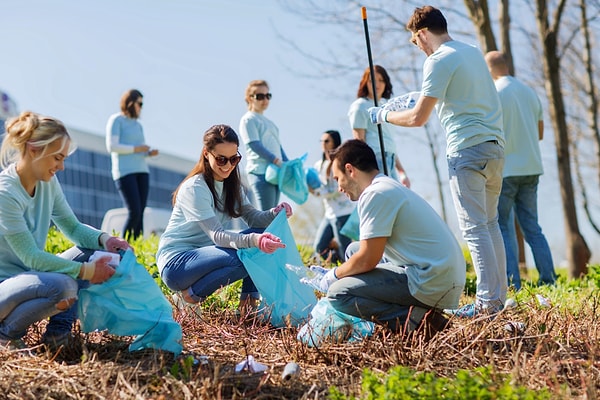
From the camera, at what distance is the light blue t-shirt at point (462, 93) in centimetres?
455

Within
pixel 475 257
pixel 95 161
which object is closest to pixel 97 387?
pixel 475 257

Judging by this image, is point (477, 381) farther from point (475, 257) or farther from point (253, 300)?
point (253, 300)

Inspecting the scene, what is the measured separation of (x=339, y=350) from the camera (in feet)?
12.7

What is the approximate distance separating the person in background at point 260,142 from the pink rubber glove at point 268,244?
8.23ft

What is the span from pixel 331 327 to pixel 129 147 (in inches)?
167

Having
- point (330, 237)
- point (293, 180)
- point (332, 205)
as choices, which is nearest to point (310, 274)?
point (293, 180)

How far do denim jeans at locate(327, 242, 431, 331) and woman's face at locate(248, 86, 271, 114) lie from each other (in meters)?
3.18

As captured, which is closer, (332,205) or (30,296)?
(30,296)

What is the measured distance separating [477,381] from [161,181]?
2099 inches

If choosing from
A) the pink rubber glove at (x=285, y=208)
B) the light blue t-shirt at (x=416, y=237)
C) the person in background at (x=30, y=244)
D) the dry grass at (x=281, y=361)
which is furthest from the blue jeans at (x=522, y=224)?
the person in background at (x=30, y=244)

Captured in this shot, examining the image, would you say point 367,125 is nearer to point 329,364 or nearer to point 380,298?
point 380,298

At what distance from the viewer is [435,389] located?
2945mm

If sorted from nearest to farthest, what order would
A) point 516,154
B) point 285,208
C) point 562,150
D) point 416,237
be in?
point 416,237
point 285,208
point 516,154
point 562,150

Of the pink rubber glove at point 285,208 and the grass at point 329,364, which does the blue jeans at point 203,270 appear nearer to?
the grass at point 329,364
